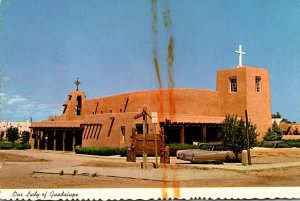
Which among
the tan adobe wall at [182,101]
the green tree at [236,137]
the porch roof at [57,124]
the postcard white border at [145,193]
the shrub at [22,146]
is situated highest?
the tan adobe wall at [182,101]

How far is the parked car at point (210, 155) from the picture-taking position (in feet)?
58.9

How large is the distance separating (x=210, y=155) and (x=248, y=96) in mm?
12077

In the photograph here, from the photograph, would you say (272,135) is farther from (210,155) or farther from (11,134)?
(11,134)

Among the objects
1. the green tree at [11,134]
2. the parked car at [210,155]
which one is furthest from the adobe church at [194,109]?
the green tree at [11,134]

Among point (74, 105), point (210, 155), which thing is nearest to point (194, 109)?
point (210, 155)

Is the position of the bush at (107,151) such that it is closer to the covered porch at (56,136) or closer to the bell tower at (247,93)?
the covered porch at (56,136)

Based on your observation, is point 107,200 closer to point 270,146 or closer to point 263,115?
point 270,146

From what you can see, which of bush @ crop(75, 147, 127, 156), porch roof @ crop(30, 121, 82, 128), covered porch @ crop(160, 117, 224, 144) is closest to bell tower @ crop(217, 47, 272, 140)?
covered porch @ crop(160, 117, 224, 144)

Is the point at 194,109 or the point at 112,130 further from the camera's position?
the point at 194,109

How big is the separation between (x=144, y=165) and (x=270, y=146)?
11.6m

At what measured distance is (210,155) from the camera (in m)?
17.9

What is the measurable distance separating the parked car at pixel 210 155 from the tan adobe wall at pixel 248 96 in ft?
34.8

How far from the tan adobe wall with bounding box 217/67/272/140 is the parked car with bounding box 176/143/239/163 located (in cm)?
1061

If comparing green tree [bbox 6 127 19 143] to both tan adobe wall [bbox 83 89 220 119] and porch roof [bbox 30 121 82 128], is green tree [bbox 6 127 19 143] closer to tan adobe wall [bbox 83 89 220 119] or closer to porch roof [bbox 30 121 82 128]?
porch roof [bbox 30 121 82 128]
